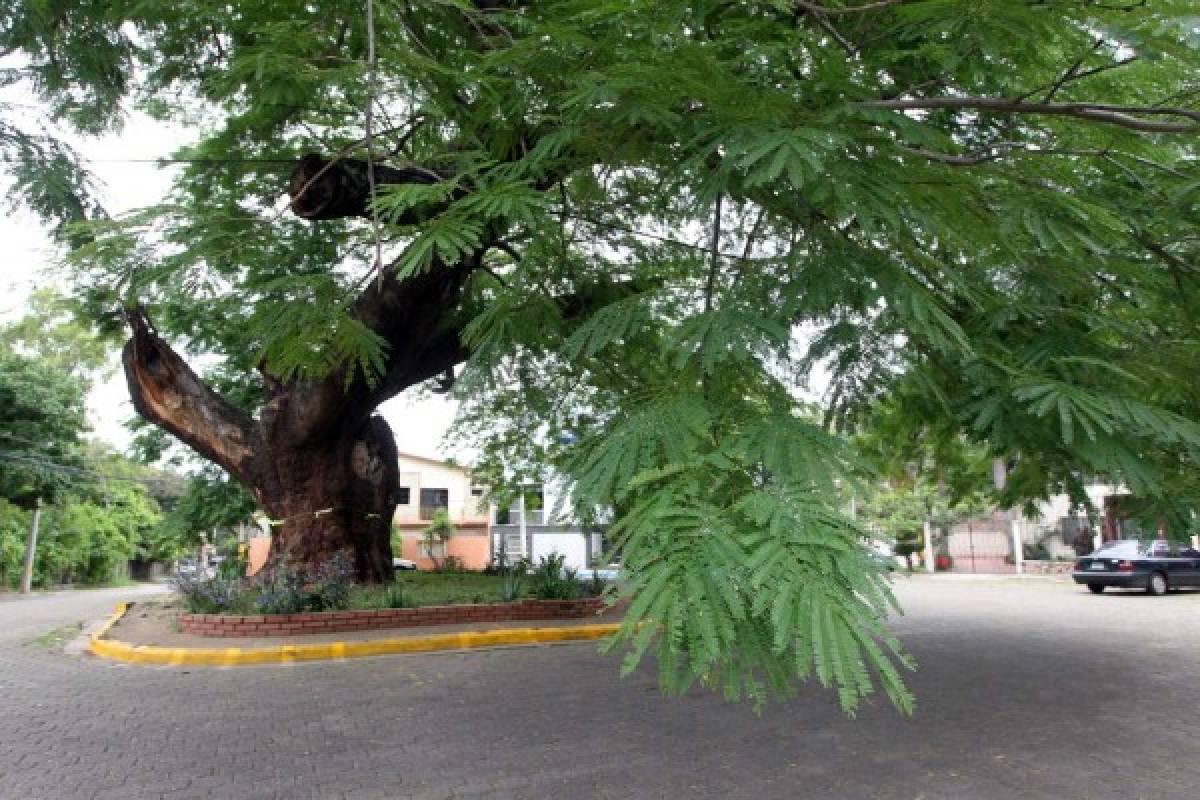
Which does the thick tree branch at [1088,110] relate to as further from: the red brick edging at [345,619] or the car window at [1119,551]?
the car window at [1119,551]

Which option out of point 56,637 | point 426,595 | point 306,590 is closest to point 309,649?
point 306,590

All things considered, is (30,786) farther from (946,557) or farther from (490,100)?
(946,557)

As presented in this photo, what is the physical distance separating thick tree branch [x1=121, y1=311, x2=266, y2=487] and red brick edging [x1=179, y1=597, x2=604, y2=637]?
269 cm

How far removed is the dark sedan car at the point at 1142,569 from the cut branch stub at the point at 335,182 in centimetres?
1881

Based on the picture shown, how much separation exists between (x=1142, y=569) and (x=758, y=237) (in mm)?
17377

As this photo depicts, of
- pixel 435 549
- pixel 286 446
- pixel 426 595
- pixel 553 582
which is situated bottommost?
pixel 426 595

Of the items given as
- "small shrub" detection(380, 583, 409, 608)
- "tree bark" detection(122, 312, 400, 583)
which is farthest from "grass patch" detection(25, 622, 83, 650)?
"small shrub" detection(380, 583, 409, 608)

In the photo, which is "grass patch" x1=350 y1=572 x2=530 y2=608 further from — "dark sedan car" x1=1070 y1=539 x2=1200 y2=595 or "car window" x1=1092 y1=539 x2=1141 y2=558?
"car window" x1=1092 y1=539 x2=1141 y2=558

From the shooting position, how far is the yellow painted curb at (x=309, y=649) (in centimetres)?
937

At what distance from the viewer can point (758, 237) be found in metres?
6.31

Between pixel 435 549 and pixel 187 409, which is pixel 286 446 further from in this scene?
pixel 435 549

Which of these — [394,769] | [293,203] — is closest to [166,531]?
[293,203]

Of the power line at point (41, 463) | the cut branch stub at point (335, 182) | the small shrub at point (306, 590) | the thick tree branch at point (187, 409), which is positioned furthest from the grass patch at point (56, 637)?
the power line at point (41, 463)

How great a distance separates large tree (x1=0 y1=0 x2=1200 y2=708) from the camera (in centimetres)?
311
